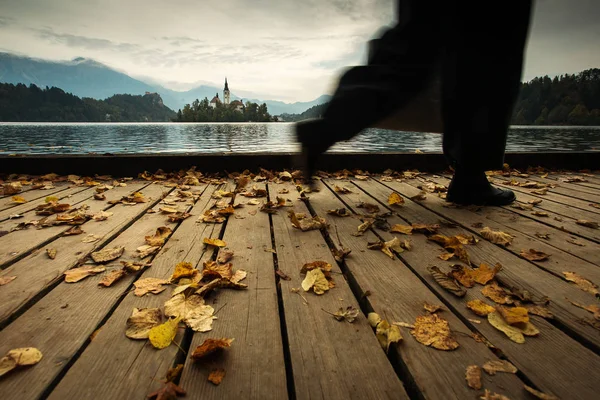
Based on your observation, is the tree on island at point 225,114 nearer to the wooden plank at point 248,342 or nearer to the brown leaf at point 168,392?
the wooden plank at point 248,342

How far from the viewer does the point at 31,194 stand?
257cm

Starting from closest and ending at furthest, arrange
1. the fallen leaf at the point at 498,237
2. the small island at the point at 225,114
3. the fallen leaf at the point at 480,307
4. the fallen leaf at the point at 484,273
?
the fallen leaf at the point at 480,307, the fallen leaf at the point at 484,273, the fallen leaf at the point at 498,237, the small island at the point at 225,114

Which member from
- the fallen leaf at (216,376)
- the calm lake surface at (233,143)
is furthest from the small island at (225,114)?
the fallen leaf at (216,376)

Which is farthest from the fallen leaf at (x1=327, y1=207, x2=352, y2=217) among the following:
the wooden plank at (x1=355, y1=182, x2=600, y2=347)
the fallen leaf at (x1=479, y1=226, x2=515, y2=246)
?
the fallen leaf at (x1=479, y1=226, x2=515, y2=246)

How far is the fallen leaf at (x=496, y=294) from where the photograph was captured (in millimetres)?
1085

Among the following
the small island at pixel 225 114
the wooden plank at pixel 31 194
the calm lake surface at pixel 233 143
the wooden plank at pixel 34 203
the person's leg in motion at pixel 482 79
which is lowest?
the calm lake surface at pixel 233 143

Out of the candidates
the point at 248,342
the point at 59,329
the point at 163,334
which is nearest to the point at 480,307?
the point at 248,342

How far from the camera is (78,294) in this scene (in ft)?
3.61

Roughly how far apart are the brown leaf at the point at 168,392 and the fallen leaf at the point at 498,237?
159cm

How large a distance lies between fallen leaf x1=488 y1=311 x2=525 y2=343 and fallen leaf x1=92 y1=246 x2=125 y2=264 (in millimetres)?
1451

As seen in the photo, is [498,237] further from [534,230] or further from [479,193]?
[479,193]

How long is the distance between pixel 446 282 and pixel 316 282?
1.60ft

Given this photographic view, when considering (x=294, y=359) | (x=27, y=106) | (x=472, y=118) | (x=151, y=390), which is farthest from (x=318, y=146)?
(x=27, y=106)

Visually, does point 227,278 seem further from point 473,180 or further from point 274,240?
point 473,180
